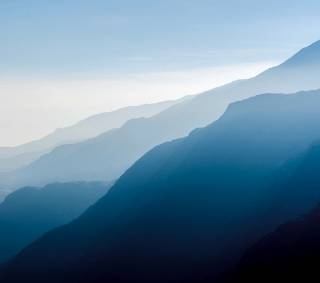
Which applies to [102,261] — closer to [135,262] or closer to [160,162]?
[135,262]

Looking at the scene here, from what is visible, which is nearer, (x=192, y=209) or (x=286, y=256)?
(x=286, y=256)

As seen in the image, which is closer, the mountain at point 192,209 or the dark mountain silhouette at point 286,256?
the dark mountain silhouette at point 286,256

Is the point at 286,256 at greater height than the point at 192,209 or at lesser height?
lesser

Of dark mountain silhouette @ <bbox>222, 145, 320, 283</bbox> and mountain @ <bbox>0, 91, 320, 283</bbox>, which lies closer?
dark mountain silhouette @ <bbox>222, 145, 320, 283</bbox>
